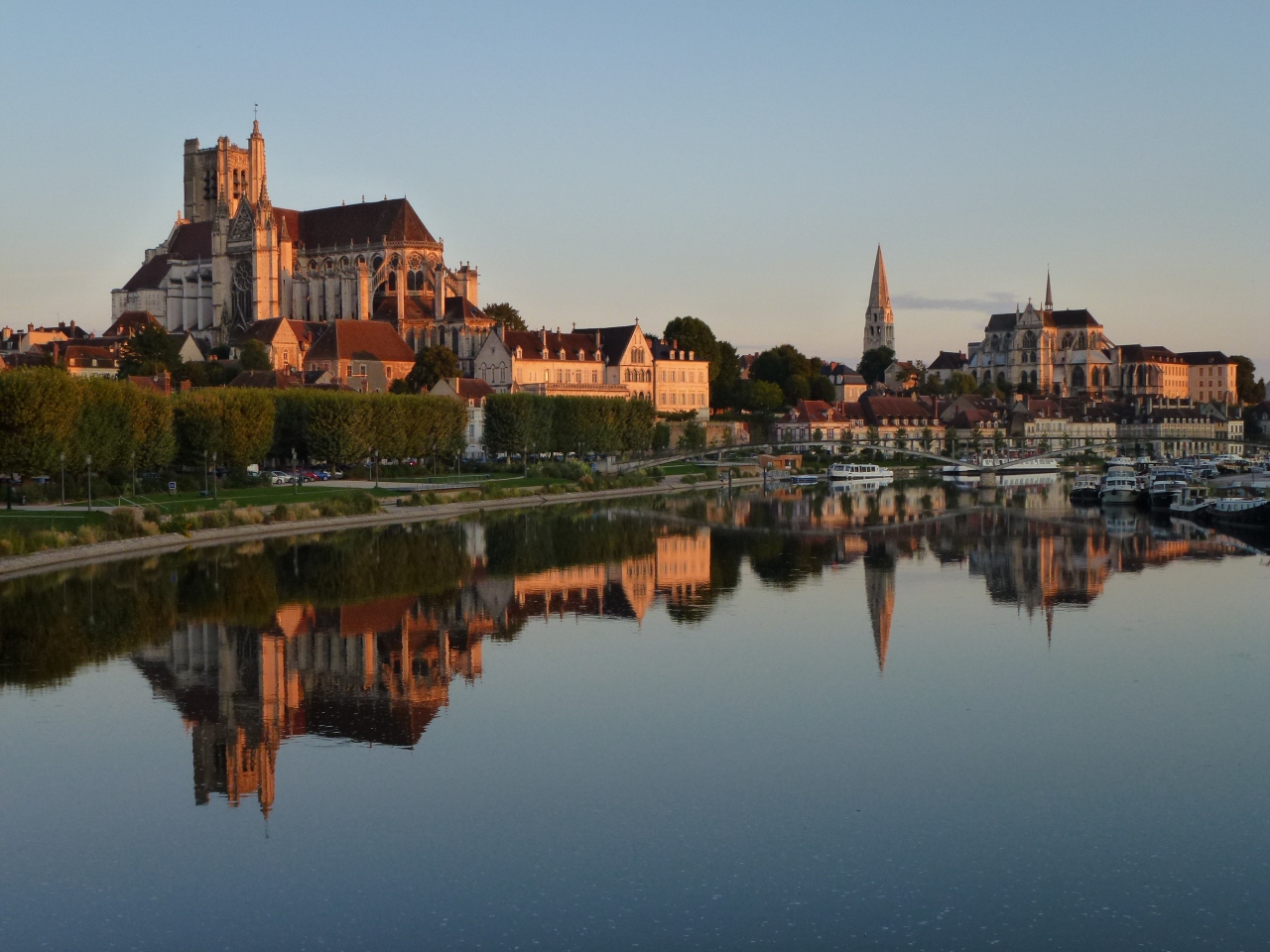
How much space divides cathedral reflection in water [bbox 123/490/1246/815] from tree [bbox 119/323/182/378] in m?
33.3

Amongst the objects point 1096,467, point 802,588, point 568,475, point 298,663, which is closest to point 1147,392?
point 1096,467

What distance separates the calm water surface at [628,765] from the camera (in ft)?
39.8

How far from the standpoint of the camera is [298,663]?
22328 millimetres

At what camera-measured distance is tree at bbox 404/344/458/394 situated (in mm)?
79875

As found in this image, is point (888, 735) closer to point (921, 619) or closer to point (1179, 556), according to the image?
point (921, 619)

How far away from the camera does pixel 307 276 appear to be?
10419 centimetres

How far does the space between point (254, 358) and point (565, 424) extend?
21.0 m

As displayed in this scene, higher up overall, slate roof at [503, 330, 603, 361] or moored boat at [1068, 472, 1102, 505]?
slate roof at [503, 330, 603, 361]

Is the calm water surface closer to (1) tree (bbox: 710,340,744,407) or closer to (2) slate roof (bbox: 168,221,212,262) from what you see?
(1) tree (bbox: 710,340,744,407)

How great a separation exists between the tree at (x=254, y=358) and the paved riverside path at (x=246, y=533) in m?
28.1

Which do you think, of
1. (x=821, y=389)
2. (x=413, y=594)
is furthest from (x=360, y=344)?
(x=413, y=594)

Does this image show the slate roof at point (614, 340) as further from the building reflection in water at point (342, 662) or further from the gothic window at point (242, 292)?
the building reflection in water at point (342, 662)

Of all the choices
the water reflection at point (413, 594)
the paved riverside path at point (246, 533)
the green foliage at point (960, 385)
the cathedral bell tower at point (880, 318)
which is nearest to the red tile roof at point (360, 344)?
the paved riverside path at point (246, 533)

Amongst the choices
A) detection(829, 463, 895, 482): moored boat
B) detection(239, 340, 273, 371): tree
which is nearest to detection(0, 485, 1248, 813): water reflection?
detection(829, 463, 895, 482): moored boat
